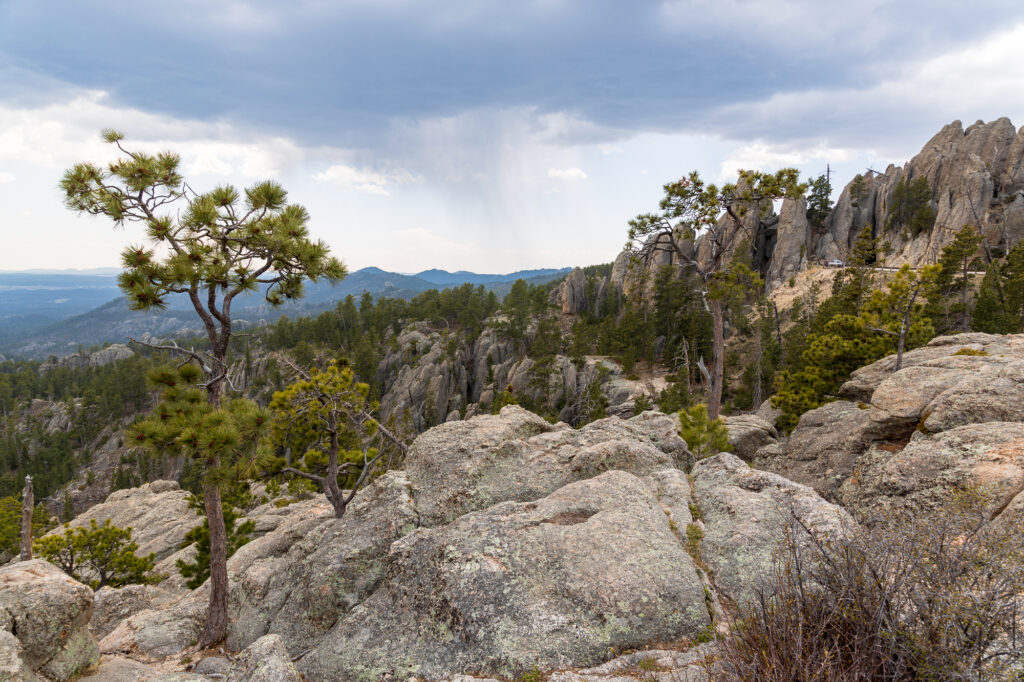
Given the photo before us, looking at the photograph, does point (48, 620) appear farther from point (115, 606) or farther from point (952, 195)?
point (952, 195)

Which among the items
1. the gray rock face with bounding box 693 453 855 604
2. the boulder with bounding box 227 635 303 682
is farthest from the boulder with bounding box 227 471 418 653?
the gray rock face with bounding box 693 453 855 604

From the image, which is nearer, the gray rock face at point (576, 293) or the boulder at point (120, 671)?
the boulder at point (120, 671)

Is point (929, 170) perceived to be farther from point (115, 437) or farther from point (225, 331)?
point (115, 437)

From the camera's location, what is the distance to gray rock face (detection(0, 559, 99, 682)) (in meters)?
7.73

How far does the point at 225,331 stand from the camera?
11539mm

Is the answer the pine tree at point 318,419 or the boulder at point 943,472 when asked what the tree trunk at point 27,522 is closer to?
the pine tree at point 318,419

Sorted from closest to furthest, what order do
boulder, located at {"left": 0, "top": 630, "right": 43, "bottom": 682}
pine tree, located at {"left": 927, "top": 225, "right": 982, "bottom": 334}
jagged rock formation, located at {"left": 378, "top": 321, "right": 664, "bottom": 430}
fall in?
boulder, located at {"left": 0, "top": 630, "right": 43, "bottom": 682} < pine tree, located at {"left": 927, "top": 225, "right": 982, "bottom": 334} < jagged rock formation, located at {"left": 378, "top": 321, "right": 664, "bottom": 430}

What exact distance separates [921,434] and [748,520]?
7227mm

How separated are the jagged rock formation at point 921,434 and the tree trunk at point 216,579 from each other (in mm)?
14566

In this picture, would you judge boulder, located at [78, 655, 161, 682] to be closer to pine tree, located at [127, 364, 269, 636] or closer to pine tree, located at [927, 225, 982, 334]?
pine tree, located at [127, 364, 269, 636]

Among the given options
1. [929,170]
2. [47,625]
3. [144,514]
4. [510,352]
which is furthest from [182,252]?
[929,170]

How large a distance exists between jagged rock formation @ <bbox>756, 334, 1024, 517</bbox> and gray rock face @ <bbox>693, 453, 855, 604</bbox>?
4.44 feet

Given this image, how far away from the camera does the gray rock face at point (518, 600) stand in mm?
6164

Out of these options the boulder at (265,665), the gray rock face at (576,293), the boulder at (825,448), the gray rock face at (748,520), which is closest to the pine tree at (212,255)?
the boulder at (265,665)
